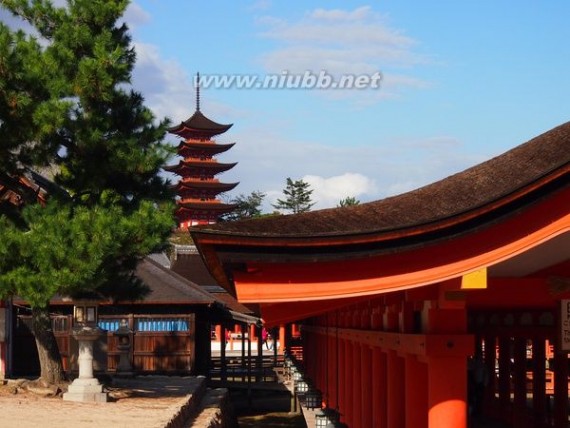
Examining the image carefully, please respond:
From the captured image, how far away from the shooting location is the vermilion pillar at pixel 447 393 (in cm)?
672

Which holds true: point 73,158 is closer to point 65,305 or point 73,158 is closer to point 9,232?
point 9,232

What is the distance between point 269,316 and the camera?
745 cm

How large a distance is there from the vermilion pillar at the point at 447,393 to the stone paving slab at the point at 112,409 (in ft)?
26.2

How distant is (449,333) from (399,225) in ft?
4.28

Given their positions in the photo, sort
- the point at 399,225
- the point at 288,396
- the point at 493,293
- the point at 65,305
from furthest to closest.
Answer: the point at 288,396, the point at 65,305, the point at 493,293, the point at 399,225

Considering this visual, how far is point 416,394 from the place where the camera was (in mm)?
8047

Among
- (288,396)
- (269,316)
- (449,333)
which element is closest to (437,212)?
(449,333)

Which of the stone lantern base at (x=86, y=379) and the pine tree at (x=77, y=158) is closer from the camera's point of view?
the pine tree at (x=77, y=158)

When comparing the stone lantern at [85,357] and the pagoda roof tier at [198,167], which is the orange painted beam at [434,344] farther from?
the pagoda roof tier at [198,167]

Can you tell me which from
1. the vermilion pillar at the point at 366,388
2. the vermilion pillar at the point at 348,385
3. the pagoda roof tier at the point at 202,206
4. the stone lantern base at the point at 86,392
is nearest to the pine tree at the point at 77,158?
the stone lantern base at the point at 86,392

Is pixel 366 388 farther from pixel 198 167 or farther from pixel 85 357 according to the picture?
pixel 198 167

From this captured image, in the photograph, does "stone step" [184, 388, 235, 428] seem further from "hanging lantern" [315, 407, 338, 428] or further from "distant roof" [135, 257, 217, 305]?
"hanging lantern" [315, 407, 338, 428]

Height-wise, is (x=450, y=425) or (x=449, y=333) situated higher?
(x=449, y=333)

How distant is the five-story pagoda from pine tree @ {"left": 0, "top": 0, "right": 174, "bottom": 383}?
52.9 metres
